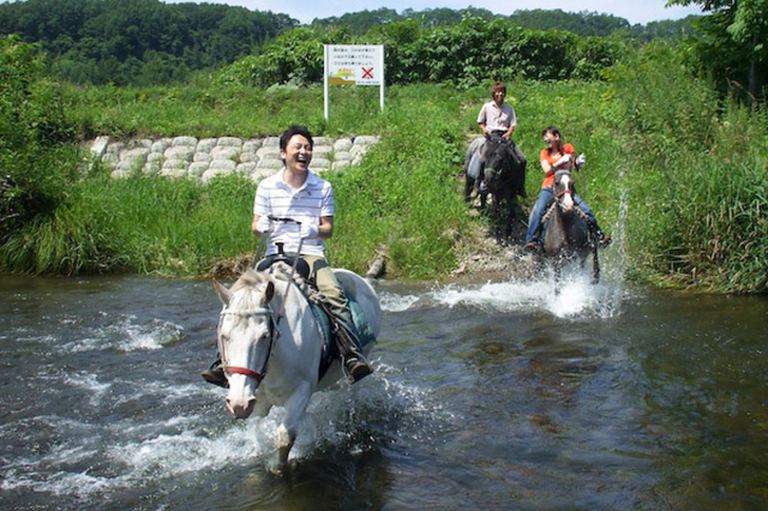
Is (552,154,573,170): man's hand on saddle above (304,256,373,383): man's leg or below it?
above

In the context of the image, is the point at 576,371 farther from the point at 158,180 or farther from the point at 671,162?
the point at 158,180

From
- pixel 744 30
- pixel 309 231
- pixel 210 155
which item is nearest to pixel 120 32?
pixel 210 155

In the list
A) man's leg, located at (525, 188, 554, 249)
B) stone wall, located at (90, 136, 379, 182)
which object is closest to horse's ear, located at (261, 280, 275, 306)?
man's leg, located at (525, 188, 554, 249)

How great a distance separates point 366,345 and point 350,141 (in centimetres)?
1302

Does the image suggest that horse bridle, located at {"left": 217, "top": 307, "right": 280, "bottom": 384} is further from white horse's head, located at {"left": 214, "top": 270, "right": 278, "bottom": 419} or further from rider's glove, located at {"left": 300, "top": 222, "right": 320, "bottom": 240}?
rider's glove, located at {"left": 300, "top": 222, "right": 320, "bottom": 240}

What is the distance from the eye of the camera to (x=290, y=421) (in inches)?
228

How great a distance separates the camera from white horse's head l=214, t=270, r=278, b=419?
16.5ft

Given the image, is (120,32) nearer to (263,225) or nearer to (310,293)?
(263,225)

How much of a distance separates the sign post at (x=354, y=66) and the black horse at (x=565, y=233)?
9.97 metres

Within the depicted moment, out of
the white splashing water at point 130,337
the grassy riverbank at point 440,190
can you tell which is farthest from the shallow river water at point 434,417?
the grassy riverbank at point 440,190

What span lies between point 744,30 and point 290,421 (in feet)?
47.8

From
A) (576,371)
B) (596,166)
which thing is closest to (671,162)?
(596,166)

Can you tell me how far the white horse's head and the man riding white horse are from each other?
45.1 inches

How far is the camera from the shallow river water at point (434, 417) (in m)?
6.05
